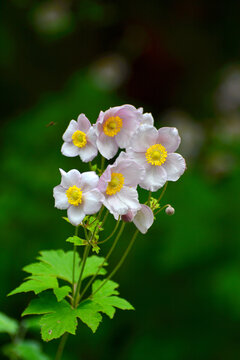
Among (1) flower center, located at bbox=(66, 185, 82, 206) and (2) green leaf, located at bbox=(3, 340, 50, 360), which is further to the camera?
(2) green leaf, located at bbox=(3, 340, 50, 360)

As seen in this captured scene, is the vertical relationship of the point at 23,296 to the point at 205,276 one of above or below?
above

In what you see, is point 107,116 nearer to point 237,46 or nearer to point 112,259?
point 112,259

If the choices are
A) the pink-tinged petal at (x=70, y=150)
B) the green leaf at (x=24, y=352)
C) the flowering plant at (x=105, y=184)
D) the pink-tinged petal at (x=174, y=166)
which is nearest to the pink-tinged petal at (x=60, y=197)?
the flowering plant at (x=105, y=184)

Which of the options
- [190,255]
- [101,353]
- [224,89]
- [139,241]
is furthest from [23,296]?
[224,89]

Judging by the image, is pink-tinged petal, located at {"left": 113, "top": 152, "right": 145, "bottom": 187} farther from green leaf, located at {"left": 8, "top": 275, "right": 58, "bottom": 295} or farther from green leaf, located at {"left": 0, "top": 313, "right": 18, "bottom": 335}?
green leaf, located at {"left": 0, "top": 313, "right": 18, "bottom": 335}

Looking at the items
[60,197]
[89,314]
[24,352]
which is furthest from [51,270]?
[24,352]

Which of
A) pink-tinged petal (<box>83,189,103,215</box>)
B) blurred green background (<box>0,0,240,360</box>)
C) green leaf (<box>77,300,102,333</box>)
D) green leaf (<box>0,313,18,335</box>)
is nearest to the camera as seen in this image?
pink-tinged petal (<box>83,189,103,215</box>)

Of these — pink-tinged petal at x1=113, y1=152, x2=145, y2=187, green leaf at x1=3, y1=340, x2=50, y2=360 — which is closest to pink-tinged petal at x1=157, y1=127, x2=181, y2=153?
pink-tinged petal at x1=113, y1=152, x2=145, y2=187
